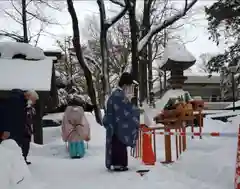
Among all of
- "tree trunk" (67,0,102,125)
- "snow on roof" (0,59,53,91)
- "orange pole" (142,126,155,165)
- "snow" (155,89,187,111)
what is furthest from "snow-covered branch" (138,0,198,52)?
"orange pole" (142,126,155,165)

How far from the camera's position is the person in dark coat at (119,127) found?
7.20m

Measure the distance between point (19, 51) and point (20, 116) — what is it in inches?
234

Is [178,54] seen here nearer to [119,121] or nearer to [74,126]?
[74,126]

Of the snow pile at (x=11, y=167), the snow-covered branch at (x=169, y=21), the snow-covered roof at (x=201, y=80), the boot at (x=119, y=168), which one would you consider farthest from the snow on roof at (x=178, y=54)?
the snow-covered roof at (x=201, y=80)

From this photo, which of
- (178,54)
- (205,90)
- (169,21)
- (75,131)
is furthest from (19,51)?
(205,90)

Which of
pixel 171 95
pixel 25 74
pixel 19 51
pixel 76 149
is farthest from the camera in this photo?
pixel 171 95

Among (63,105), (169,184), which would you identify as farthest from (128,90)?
(63,105)

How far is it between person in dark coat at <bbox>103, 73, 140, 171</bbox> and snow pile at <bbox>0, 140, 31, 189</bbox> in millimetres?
1898

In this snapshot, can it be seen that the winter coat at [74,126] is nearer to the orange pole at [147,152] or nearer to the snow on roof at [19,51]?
the orange pole at [147,152]

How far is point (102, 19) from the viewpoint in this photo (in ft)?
55.3

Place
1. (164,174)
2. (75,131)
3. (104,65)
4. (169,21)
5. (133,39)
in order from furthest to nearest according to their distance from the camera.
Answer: (169,21) < (104,65) < (133,39) < (75,131) < (164,174)

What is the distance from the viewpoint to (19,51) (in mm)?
13078

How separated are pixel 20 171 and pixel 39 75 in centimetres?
673

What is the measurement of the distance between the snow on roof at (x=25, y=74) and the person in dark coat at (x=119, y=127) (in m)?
4.54
